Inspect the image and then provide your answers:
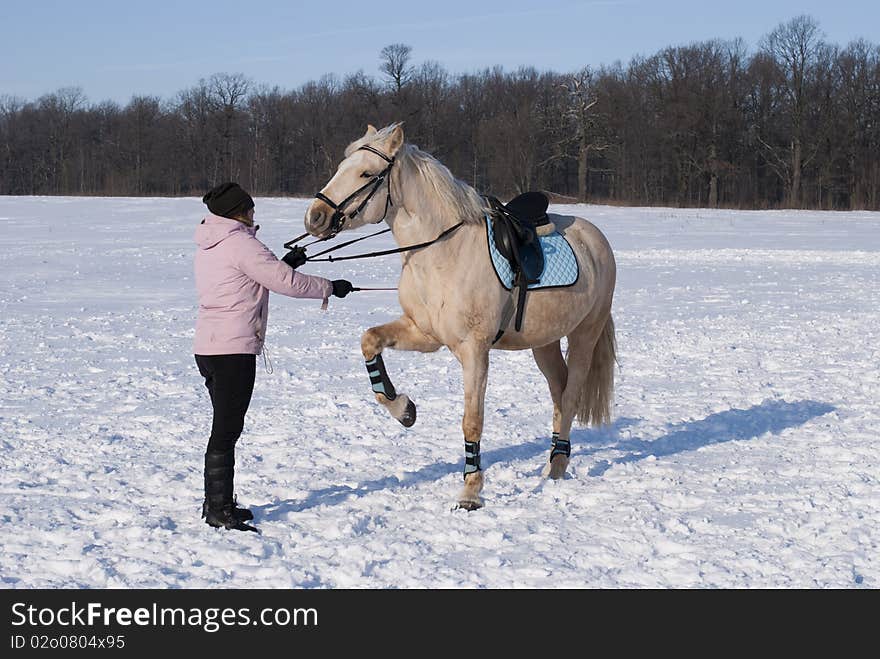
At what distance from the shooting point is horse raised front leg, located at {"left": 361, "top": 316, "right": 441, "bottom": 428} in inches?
215

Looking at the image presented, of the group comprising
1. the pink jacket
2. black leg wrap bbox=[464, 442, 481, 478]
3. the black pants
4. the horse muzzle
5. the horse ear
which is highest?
the horse ear

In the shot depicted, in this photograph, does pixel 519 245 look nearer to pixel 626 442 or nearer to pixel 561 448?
pixel 561 448

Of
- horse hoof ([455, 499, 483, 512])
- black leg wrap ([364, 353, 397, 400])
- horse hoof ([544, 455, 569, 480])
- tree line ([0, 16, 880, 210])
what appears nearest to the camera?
horse hoof ([455, 499, 483, 512])

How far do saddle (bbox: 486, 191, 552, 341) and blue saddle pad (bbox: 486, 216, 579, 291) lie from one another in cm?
3

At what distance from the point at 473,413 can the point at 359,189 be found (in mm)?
1456

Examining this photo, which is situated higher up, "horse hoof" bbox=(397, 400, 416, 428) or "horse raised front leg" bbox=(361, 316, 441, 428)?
"horse raised front leg" bbox=(361, 316, 441, 428)

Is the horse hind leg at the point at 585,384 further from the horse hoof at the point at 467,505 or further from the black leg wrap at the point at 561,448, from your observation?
the horse hoof at the point at 467,505

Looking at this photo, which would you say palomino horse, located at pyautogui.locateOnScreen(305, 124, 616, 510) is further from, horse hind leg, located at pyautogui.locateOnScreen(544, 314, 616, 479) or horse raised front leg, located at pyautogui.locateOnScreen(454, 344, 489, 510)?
horse hind leg, located at pyautogui.locateOnScreen(544, 314, 616, 479)

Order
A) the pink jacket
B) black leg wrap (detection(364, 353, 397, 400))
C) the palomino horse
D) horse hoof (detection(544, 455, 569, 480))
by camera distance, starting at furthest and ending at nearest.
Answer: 1. horse hoof (detection(544, 455, 569, 480))
2. black leg wrap (detection(364, 353, 397, 400))
3. the palomino horse
4. the pink jacket

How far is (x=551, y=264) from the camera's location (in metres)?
5.90

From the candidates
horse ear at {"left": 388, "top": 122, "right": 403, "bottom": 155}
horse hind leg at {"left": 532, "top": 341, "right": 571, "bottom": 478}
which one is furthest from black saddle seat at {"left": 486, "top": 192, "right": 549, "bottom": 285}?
Answer: horse hind leg at {"left": 532, "top": 341, "right": 571, "bottom": 478}

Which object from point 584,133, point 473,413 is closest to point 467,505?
point 473,413
